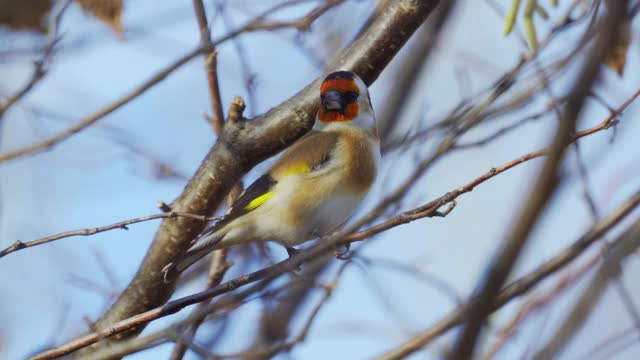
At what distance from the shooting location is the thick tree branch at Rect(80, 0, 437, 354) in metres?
3.34

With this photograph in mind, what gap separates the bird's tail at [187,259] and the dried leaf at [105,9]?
1271mm

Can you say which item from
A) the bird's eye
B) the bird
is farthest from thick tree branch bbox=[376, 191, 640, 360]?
the bird's eye

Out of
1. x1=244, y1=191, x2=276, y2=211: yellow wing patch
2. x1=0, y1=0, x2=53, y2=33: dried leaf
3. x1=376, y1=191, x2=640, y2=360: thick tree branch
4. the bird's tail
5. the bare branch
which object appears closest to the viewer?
the bare branch

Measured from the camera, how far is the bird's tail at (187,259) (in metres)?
3.24

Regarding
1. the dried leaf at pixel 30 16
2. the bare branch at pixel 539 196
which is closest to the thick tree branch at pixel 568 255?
the bare branch at pixel 539 196

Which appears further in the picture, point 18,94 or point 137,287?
point 18,94

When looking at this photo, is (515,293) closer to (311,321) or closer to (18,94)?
(311,321)

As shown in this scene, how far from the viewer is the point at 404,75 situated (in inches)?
85.9

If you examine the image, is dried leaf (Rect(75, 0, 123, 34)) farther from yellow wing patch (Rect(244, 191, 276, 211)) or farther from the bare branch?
the bare branch

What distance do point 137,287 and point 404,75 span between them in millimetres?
1627

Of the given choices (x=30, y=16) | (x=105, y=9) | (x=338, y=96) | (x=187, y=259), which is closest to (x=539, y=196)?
(x=187, y=259)

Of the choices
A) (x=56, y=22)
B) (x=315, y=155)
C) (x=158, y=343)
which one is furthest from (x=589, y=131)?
(x=56, y=22)

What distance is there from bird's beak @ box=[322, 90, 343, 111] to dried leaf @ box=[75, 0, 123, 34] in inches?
42.1

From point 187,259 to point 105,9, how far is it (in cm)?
143
